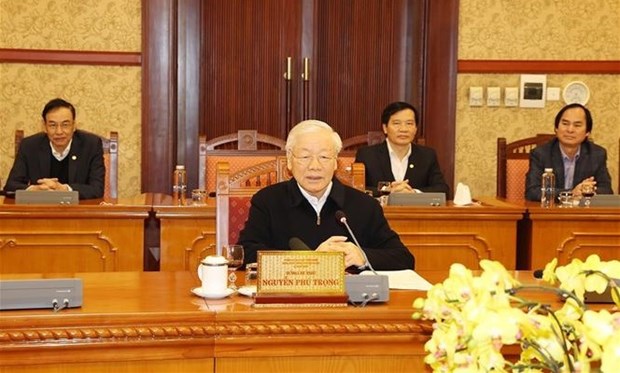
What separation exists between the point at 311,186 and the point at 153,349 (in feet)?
3.70

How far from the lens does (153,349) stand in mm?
1807

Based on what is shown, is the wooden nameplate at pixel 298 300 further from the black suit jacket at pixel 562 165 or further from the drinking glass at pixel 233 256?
the black suit jacket at pixel 562 165

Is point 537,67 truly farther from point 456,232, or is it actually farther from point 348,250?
point 348,250

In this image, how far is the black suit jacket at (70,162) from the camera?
4.44 m

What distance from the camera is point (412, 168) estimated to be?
4762 millimetres

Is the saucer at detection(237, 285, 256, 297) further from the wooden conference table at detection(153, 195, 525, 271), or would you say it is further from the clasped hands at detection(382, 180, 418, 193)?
the clasped hands at detection(382, 180, 418, 193)

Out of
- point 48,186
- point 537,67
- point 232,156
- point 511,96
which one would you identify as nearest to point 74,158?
point 48,186

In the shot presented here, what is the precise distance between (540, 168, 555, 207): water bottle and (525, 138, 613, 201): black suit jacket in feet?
0.65

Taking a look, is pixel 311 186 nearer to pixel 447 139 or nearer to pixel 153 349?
pixel 153 349

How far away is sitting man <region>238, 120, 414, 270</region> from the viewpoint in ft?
9.20

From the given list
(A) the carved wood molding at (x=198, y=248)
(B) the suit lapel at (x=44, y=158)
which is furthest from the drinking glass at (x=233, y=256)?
(B) the suit lapel at (x=44, y=158)

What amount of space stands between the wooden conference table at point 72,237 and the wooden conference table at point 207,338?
1843mm

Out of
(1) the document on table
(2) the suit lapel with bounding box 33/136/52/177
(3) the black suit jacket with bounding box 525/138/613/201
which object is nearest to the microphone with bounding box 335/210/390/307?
(1) the document on table

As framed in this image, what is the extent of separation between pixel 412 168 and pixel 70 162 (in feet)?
5.88
